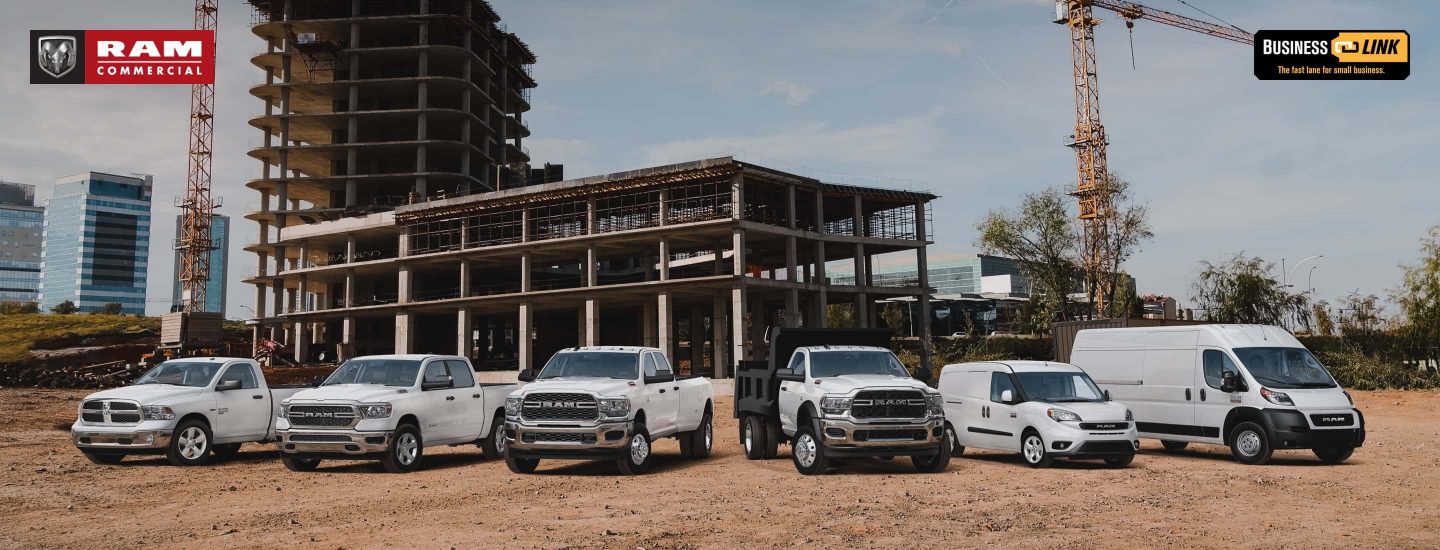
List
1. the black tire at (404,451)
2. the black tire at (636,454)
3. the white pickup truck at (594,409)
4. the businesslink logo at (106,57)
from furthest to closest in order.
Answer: the businesslink logo at (106,57) < the black tire at (404,451) < the black tire at (636,454) < the white pickup truck at (594,409)

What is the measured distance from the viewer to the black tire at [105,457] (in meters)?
16.7

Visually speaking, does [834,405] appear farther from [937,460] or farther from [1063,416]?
[1063,416]

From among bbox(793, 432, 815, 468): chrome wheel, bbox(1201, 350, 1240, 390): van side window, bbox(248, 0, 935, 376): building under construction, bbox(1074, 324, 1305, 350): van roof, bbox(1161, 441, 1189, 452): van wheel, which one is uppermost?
bbox(248, 0, 935, 376): building under construction

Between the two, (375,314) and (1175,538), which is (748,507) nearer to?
(1175,538)

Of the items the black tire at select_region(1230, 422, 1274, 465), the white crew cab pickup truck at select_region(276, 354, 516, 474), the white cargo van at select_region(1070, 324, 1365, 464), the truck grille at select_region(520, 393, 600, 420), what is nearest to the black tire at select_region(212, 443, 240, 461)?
the white crew cab pickup truck at select_region(276, 354, 516, 474)

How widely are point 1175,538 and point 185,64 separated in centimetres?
5012

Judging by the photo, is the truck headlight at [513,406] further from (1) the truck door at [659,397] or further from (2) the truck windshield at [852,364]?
(2) the truck windshield at [852,364]

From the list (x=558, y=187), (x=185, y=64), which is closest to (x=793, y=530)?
(x=185, y=64)

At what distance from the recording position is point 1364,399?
117 feet

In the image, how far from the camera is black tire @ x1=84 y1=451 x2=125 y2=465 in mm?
16688

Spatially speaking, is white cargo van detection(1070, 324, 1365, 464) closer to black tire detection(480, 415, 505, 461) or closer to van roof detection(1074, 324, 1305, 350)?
van roof detection(1074, 324, 1305, 350)

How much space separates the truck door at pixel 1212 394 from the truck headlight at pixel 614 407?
10.5 m

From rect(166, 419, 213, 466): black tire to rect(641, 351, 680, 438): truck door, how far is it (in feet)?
25.5

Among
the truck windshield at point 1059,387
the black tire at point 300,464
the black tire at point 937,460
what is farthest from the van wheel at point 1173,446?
the black tire at point 300,464
